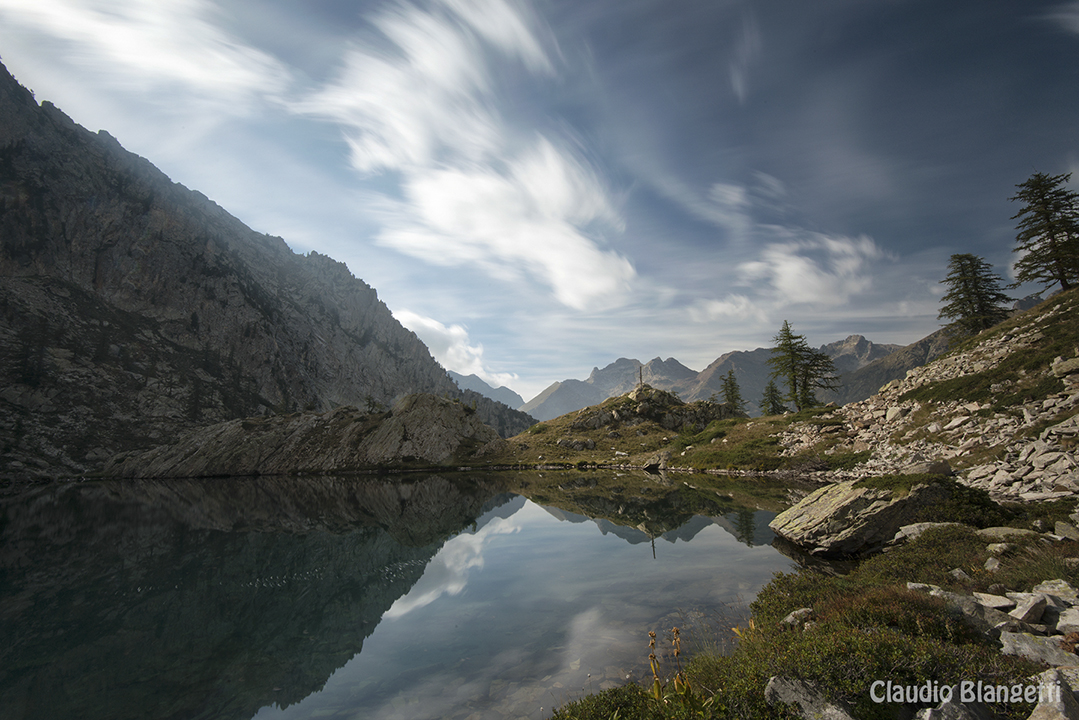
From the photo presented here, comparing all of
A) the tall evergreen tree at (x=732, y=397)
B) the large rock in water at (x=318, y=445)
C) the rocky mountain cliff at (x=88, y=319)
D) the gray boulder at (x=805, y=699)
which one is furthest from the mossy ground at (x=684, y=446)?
the rocky mountain cliff at (x=88, y=319)

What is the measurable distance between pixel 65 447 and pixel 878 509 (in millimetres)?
173259

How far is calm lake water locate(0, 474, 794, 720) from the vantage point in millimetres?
12375

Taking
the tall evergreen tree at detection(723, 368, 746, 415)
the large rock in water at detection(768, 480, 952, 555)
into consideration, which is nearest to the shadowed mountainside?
the large rock in water at detection(768, 480, 952, 555)

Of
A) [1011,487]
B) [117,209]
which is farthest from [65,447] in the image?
[1011,487]

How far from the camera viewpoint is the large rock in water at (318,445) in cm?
10331

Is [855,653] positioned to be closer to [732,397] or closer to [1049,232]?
[1049,232]

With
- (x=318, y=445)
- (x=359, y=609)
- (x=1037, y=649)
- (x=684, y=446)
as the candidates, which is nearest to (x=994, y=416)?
(x=1037, y=649)

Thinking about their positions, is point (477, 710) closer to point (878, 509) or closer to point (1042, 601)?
point (1042, 601)

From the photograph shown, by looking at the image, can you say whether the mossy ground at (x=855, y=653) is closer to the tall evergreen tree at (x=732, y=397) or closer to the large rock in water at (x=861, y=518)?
the large rock in water at (x=861, y=518)

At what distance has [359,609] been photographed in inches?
763

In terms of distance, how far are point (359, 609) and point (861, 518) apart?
25479mm

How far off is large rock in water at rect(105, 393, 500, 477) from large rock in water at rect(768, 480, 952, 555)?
3582 inches

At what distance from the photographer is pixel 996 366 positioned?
42844 mm

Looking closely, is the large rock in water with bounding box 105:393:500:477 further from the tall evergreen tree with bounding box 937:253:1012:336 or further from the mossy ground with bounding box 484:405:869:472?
the tall evergreen tree with bounding box 937:253:1012:336
